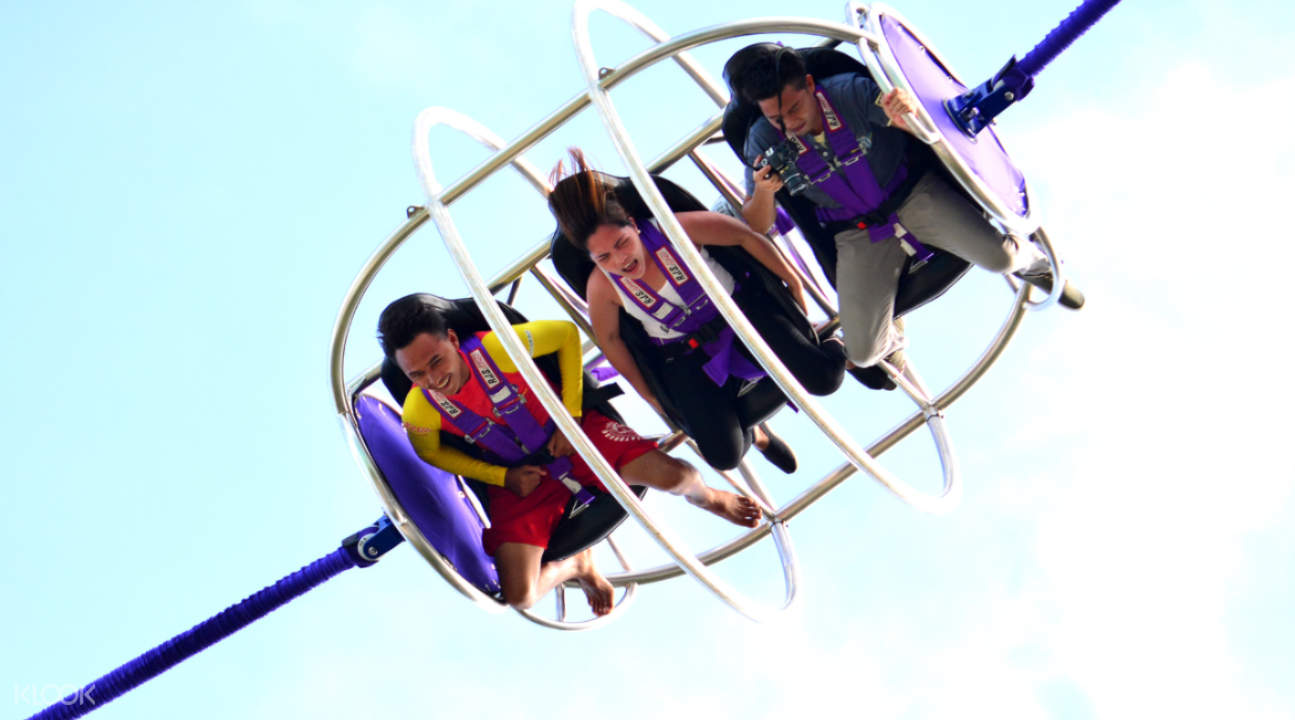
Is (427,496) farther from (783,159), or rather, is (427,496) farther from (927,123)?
(927,123)

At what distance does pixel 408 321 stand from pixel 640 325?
3.63ft

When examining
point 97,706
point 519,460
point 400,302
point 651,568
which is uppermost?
point 400,302

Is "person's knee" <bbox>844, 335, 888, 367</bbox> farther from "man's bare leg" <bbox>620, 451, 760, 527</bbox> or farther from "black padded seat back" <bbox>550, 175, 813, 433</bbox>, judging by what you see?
→ "man's bare leg" <bbox>620, 451, 760, 527</bbox>

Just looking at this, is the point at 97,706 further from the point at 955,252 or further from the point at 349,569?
the point at 955,252

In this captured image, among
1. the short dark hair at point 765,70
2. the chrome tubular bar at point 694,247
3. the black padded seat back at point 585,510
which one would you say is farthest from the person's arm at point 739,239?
the black padded seat back at point 585,510

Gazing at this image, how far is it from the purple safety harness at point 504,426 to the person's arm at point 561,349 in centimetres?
5

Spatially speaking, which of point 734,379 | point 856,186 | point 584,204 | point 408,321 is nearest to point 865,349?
point 734,379

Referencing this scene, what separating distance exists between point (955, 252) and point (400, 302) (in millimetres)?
2637

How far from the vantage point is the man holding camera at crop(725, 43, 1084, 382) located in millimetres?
6801

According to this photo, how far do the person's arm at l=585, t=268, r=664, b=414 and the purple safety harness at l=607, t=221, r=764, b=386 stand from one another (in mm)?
150

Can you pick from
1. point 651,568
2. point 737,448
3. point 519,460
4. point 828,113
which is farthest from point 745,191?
point 651,568

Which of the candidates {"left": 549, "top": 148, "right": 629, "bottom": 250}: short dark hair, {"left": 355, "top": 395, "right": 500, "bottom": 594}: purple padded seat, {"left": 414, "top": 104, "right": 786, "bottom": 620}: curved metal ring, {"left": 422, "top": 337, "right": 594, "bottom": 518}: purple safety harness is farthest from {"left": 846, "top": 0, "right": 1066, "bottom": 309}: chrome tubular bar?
{"left": 355, "top": 395, "right": 500, "bottom": 594}: purple padded seat

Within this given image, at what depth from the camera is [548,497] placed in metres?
7.58

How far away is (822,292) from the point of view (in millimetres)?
7777
